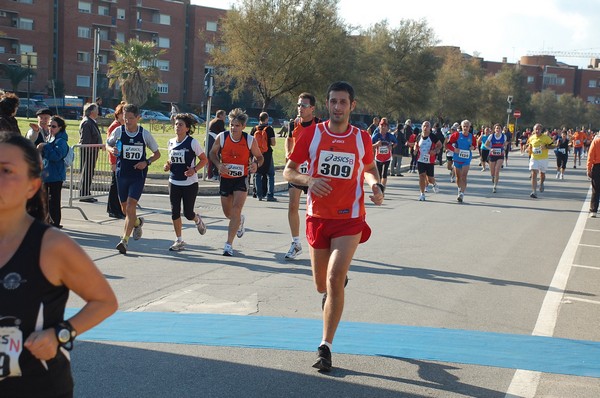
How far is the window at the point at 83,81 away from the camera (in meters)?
83.9

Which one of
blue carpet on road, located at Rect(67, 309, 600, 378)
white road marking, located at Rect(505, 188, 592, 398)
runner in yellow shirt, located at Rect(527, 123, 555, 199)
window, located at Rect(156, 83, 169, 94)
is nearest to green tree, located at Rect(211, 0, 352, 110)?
runner in yellow shirt, located at Rect(527, 123, 555, 199)

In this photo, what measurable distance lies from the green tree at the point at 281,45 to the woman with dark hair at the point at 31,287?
34.6 meters

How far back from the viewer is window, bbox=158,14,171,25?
299 ft

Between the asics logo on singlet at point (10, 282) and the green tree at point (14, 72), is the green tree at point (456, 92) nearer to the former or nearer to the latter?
the green tree at point (14, 72)

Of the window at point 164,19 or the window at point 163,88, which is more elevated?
the window at point 164,19

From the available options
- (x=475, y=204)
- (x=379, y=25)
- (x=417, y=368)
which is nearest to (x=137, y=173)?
(x=417, y=368)

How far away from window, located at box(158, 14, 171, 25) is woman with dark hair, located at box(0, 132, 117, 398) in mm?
92040

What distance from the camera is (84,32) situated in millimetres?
83688

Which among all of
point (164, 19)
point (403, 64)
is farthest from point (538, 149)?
point (164, 19)

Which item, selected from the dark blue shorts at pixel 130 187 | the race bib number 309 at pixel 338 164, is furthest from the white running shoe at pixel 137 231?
the race bib number 309 at pixel 338 164

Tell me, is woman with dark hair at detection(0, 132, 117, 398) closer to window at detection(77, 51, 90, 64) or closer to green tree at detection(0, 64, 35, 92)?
green tree at detection(0, 64, 35, 92)

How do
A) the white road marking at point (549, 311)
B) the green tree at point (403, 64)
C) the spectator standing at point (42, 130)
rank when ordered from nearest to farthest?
1. the white road marking at point (549, 311)
2. the spectator standing at point (42, 130)
3. the green tree at point (403, 64)

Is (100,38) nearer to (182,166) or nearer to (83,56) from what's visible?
(83,56)

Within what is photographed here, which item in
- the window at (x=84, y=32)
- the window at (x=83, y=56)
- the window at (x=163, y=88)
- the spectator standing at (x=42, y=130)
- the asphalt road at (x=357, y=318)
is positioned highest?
the window at (x=84, y=32)
